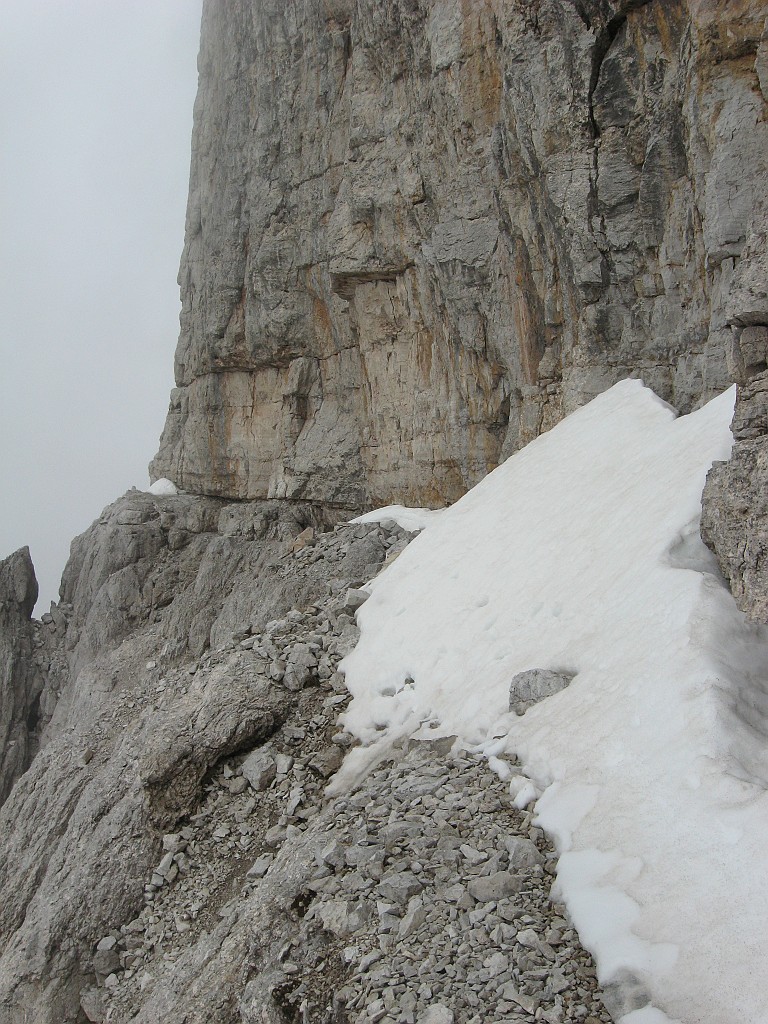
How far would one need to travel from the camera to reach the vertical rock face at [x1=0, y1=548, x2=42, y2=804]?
29.1 meters

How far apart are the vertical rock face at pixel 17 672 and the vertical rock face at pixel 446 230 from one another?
7.44 m

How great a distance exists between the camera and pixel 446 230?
19.9 metres

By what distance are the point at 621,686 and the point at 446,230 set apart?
15451mm

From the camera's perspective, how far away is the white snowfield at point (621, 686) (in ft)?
16.5

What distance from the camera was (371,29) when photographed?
22.2 meters

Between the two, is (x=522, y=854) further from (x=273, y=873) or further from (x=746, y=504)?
(x=746, y=504)

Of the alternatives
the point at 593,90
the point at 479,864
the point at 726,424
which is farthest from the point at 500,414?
the point at 479,864

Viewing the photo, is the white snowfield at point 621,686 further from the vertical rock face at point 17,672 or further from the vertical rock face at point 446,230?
the vertical rock face at point 17,672

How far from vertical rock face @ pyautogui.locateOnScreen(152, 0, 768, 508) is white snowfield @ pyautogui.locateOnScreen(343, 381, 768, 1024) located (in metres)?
2.73

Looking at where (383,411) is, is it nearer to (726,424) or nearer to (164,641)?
(164,641)

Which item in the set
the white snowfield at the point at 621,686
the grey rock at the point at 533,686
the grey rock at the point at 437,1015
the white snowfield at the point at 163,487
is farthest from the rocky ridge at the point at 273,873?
the white snowfield at the point at 163,487

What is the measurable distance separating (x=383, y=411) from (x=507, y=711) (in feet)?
54.6

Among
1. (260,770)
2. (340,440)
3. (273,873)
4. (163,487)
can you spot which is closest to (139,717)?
(260,770)

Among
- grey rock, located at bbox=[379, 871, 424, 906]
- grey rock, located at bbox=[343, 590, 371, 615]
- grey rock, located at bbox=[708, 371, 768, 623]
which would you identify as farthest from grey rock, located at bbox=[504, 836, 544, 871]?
grey rock, located at bbox=[343, 590, 371, 615]
